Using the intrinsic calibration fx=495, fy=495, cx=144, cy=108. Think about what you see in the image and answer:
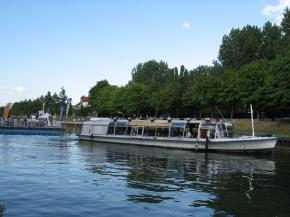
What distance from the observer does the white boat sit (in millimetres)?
54719

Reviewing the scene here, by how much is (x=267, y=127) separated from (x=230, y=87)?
2344 cm

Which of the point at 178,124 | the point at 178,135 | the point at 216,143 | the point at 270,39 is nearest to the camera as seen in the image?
the point at 216,143

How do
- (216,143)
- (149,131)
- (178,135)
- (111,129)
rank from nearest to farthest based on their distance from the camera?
(216,143) → (178,135) → (149,131) → (111,129)

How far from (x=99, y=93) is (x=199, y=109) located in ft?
239

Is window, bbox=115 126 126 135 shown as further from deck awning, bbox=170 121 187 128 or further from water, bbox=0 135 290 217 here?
water, bbox=0 135 290 217

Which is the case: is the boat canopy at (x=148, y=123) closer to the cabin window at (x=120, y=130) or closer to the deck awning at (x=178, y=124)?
the deck awning at (x=178, y=124)

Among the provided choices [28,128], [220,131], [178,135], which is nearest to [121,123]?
[178,135]

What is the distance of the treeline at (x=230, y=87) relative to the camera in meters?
95.3

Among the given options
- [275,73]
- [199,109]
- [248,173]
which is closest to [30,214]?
[248,173]

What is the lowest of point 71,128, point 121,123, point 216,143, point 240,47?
point 216,143

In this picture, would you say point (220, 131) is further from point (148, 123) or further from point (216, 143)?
point (148, 123)

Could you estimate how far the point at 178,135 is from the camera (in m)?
63.9

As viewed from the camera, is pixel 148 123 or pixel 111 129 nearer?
pixel 148 123

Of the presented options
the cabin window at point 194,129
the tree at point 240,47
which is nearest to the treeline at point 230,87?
the tree at point 240,47
